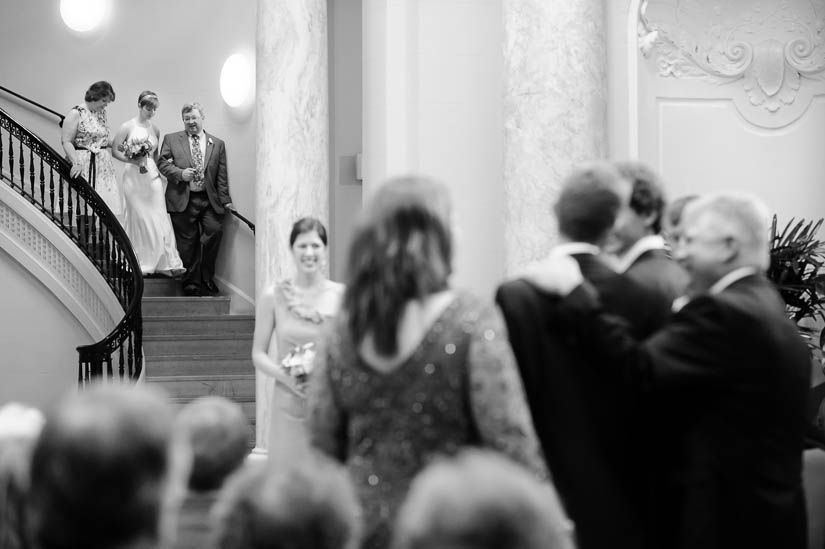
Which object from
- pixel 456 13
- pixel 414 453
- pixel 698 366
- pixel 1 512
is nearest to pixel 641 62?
pixel 456 13

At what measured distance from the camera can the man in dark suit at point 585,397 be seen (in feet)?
11.0

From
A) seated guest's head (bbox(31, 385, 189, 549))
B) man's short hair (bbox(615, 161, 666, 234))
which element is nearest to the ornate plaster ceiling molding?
man's short hair (bbox(615, 161, 666, 234))

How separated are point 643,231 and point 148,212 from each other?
964 cm

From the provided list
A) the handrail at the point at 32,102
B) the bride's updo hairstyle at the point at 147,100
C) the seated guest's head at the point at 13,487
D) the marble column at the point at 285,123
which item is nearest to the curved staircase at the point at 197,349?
the bride's updo hairstyle at the point at 147,100

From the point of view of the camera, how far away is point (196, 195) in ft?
43.1

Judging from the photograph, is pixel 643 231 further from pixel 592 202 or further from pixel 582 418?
pixel 582 418

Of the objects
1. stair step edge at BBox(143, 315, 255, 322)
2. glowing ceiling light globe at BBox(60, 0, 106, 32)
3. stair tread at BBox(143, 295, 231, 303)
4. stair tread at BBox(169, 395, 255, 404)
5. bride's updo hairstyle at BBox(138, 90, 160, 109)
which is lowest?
stair tread at BBox(169, 395, 255, 404)

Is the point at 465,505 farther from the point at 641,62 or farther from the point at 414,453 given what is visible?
the point at 641,62

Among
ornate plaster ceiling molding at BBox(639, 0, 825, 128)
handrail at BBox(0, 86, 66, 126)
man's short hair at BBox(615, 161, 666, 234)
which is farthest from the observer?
handrail at BBox(0, 86, 66, 126)

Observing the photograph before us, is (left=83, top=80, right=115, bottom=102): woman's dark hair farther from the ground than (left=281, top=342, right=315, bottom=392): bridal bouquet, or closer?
farther from the ground

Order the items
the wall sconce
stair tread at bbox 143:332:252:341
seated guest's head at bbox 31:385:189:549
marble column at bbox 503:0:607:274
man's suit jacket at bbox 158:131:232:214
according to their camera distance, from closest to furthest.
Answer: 1. seated guest's head at bbox 31:385:189:549
2. marble column at bbox 503:0:607:274
3. stair tread at bbox 143:332:252:341
4. man's suit jacket at bbox 158:131:232:214
5. the wall sconce

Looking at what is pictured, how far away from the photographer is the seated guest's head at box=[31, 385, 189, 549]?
6.18 feet

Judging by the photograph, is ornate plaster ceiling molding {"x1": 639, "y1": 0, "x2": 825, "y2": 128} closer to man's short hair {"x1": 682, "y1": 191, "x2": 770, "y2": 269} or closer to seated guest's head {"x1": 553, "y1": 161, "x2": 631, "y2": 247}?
man's short hair {"x1": 682, "y1": 191, "x2": 770, "y2": 269}

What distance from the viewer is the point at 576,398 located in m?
3.37
